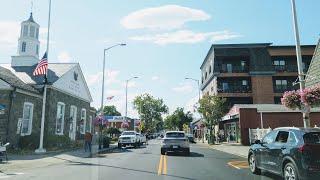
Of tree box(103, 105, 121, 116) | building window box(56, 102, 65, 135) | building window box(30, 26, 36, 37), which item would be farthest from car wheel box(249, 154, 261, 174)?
tree box(103, 105, 121, 116)

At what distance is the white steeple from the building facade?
108 feet

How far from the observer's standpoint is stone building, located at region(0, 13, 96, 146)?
25734 mm

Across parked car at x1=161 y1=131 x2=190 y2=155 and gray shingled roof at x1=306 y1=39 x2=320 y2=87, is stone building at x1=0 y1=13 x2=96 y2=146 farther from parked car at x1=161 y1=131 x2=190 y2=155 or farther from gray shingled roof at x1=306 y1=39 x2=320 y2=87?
gray shingled roof at x1=306 y1=39 x2=320 y2=87

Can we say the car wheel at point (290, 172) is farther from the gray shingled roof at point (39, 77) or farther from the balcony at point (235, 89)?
the balcony at point (235, 89)

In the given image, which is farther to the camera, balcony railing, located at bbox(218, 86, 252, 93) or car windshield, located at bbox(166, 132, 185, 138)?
balcony railing, located at bbox(218, 86, 252, 93)

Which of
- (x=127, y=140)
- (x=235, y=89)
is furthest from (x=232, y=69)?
(x=127, y=140)

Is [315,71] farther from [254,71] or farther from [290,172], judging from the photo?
[254,71]

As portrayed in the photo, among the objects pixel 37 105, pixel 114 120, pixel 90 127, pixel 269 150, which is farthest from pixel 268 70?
pixel 114 120

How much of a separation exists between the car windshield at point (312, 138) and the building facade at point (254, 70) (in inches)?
1968

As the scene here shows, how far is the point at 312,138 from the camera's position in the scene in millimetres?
10148

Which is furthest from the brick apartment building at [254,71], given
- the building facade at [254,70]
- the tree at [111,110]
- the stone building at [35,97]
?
the tree at [111,110]

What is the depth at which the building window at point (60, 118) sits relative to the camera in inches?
1314

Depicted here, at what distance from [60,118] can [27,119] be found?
558cm

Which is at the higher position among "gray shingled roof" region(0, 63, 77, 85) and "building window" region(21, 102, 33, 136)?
"gray shingled roof" region(0, 63, 77, 85)
